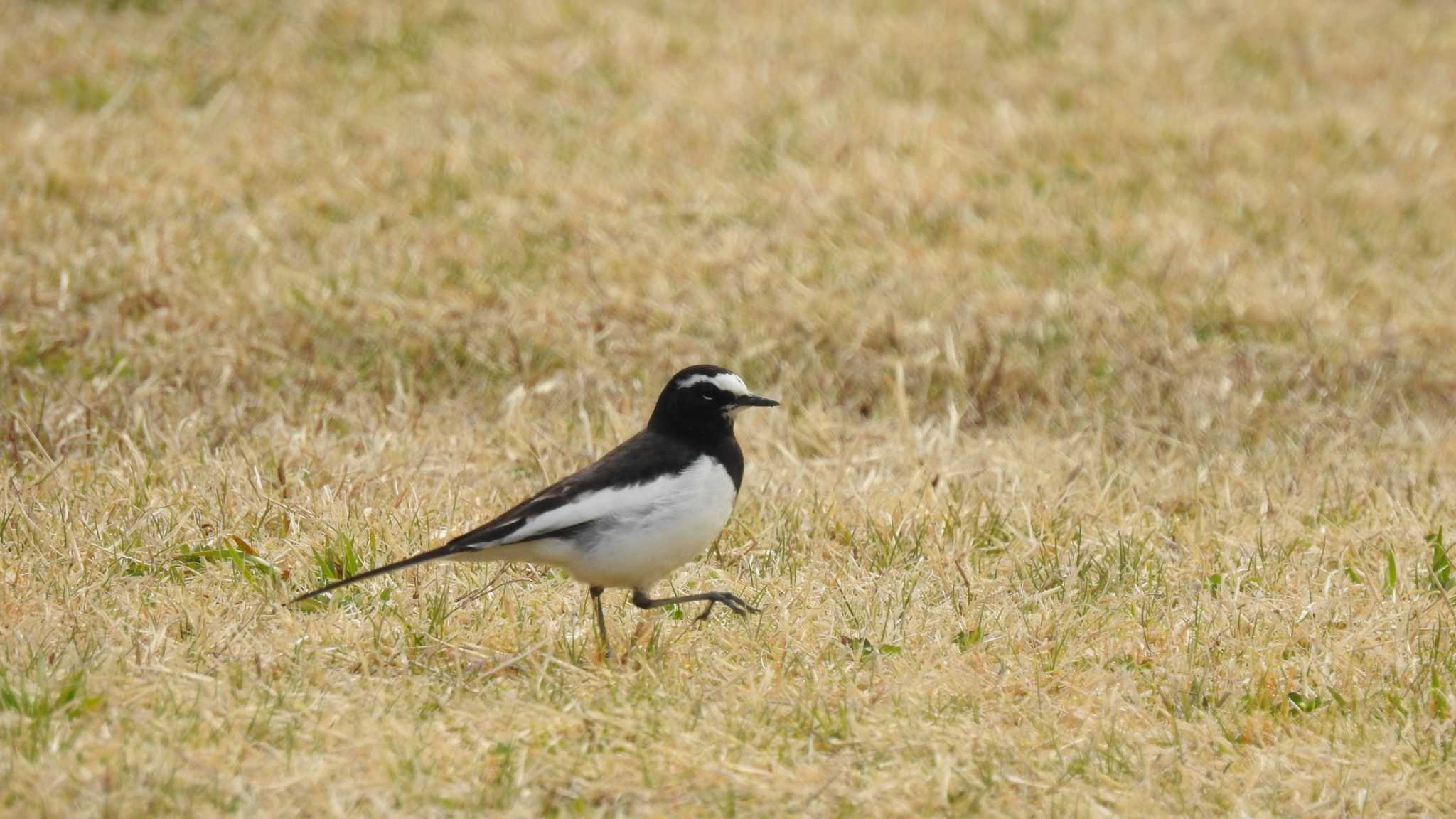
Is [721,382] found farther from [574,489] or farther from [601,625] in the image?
[601,625]

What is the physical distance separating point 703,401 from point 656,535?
0.58m

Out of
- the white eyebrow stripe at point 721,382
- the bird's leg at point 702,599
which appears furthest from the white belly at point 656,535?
the white eyebrow stripe at point 721,382

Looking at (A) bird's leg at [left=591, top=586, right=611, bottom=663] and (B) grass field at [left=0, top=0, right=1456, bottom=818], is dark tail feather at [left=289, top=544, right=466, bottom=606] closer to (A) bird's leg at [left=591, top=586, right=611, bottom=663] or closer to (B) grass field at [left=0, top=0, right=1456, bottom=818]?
(B) grass field at [left=0, top=0, right=1456, bottom=818]

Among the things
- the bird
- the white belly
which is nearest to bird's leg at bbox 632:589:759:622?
the bird

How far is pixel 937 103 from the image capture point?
1183 centimetres

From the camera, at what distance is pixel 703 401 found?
17.5 feet

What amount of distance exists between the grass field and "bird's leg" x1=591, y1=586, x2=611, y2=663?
0.22ft

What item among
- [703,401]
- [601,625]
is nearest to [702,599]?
[601,625]

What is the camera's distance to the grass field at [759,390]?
4.43 m

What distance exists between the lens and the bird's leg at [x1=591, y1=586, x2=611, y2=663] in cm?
496

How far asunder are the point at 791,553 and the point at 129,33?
827 centimetres

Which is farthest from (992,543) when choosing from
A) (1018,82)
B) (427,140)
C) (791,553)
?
(1018,82)

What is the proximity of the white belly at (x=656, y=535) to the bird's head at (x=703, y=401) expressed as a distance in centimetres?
26

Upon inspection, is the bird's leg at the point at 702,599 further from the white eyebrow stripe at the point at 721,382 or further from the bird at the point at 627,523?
the white eyebrow stripe at the point at 721,382
